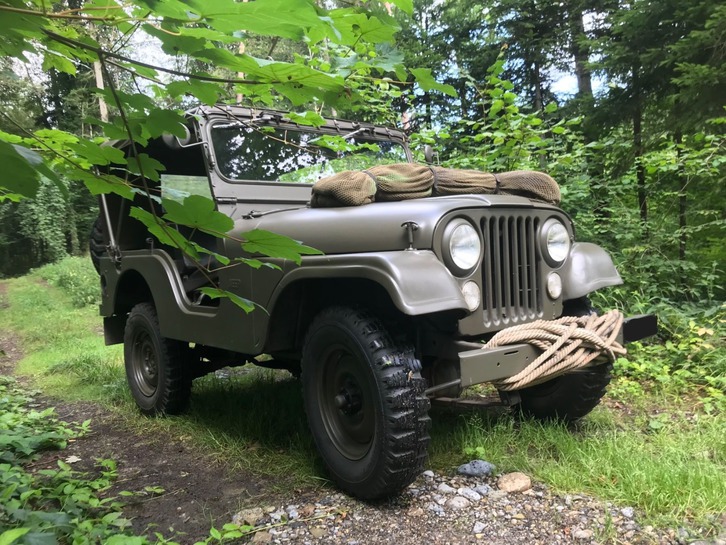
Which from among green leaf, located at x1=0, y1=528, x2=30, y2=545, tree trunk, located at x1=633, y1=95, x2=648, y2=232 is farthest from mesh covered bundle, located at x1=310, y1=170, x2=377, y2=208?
tree trunk, located at x1=633, y1=95, x2=648, y2=232

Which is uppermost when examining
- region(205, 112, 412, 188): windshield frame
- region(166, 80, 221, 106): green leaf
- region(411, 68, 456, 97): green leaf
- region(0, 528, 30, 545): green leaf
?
region(205, 112, 412, 188): windshield frame

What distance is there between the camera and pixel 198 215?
126 centimetres

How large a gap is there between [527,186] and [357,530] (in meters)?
1.84

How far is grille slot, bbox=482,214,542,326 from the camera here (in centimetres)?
249

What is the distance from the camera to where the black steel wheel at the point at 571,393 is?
2959 millimetres

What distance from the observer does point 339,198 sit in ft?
9.04

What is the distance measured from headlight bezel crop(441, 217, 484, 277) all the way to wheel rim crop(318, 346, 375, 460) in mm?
596

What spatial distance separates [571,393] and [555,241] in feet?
2.96

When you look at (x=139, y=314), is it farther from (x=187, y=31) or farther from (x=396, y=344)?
(x=187, y=31)

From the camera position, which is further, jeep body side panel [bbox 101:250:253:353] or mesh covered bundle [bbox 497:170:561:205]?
jeep body side panel [bbox 101:250:253:353]

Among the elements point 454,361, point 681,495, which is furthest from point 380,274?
point 681,495

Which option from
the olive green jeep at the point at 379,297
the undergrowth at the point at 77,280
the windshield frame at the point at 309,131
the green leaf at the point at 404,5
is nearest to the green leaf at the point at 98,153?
the olive green jeep at the point at 379,297

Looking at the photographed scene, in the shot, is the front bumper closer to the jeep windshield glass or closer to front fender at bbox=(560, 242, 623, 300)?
front fender at bbox=(560, 242, 623, 300)

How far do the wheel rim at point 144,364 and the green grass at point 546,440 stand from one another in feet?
0.71
